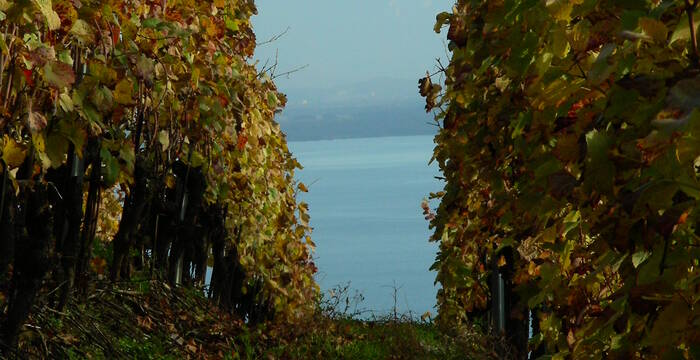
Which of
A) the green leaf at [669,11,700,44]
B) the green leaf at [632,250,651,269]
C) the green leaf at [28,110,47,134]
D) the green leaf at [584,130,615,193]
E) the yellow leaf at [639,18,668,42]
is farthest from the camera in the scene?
the green leaf at [28,110,47,134]

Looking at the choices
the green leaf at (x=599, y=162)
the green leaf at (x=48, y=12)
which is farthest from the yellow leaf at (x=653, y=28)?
the green leaf at (x=48, y=12)

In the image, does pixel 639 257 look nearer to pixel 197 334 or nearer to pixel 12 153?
pixel 12 153

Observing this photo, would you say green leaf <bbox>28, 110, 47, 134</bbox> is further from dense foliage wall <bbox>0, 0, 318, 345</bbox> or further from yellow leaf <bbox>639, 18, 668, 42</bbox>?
yellow leaf <bbox>639, 18, 668, 42</bbox>

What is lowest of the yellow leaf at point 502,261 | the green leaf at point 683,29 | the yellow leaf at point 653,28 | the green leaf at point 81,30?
the green leaf at point 683,29

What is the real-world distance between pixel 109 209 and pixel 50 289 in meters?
5.65

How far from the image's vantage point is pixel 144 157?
8531 mm

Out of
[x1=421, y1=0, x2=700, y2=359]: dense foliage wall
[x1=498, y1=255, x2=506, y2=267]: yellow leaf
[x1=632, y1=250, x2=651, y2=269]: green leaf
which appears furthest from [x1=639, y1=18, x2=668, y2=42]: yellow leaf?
[x1=498, y1=255, x2=506, y2=267]: yellow leaf

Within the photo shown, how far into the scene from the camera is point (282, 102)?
1259 cm

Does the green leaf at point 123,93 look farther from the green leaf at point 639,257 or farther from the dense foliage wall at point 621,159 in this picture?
the green leaf at point 639,257

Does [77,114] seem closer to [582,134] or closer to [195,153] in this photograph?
[582,134]

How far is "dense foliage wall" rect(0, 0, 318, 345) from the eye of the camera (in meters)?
4.58

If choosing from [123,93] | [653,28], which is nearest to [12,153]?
[123,93]

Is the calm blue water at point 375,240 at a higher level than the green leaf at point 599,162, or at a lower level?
higher

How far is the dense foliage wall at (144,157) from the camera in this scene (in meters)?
4.58
